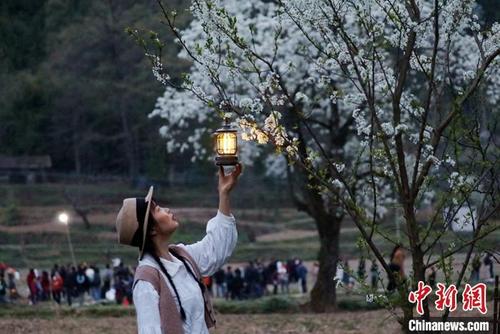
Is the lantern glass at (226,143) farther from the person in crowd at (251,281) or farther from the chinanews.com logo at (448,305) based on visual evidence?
the person in crowd at (251,281)

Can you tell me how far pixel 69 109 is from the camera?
49.0m

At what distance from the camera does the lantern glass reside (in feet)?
19.1

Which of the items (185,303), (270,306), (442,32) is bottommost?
(270,306)

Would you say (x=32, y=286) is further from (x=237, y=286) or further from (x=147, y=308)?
(x=147, y=308)

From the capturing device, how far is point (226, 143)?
5.87 m

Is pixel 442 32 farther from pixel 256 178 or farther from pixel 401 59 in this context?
pixel 256 178

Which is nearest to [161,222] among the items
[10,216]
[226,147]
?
[226,147]

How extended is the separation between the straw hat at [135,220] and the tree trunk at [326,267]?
17.4 m

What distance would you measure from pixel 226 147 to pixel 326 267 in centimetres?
1741

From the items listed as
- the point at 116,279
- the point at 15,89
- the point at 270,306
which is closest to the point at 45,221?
the point at 15,89

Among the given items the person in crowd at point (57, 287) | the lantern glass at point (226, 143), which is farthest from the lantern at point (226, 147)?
the person in crowd at point (57, 287)

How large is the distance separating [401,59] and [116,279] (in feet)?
77.5

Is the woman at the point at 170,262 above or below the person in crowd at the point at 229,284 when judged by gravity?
above

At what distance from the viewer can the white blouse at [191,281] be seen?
5.09 meters
